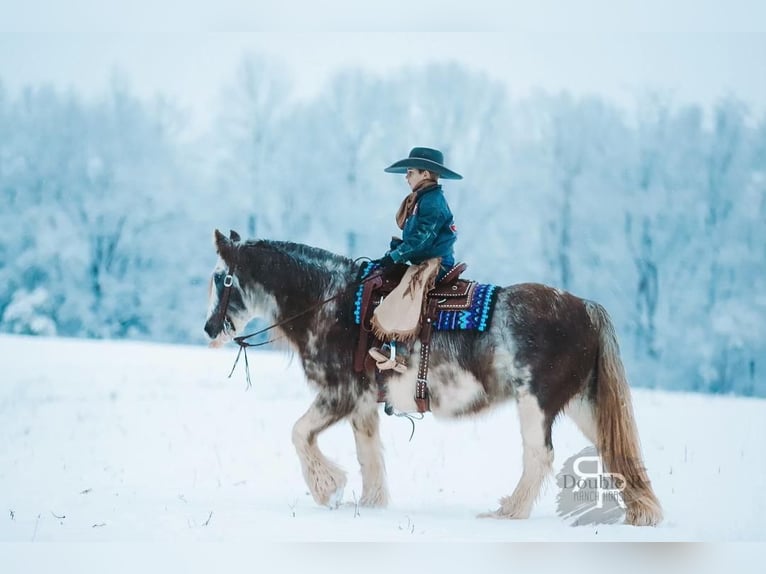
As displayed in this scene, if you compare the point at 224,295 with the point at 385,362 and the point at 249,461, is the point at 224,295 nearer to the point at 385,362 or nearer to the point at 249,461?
the point at 385,362

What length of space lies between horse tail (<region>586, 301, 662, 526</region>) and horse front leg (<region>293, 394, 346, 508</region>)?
6.65 feet

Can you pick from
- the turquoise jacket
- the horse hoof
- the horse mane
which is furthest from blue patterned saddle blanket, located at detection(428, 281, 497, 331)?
the horse hoof

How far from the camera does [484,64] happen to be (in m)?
17.1

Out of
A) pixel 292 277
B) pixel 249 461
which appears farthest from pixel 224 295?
pixel 249 461

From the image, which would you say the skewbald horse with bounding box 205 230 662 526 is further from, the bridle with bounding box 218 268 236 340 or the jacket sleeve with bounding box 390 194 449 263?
the jacket sleeve with bounding box 390 194 449 263

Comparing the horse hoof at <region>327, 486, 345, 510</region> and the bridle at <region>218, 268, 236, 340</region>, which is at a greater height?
the bridle at <region>218, 268, 236, 340</region>

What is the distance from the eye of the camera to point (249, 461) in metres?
9.82

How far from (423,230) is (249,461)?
441 centimetres

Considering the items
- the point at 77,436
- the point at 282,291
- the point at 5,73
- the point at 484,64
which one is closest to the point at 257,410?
the point at 77,436

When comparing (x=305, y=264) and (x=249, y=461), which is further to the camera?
(x=249, y=461)

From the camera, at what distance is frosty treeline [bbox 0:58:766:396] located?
18938 millimetres

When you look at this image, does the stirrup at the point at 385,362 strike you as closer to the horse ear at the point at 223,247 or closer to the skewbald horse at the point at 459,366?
the skewbald horse at the point at 459,366

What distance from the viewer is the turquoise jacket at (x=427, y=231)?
661 centimetres

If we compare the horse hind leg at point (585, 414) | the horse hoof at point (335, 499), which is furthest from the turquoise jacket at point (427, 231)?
the horse hoof at point (335, 499)
